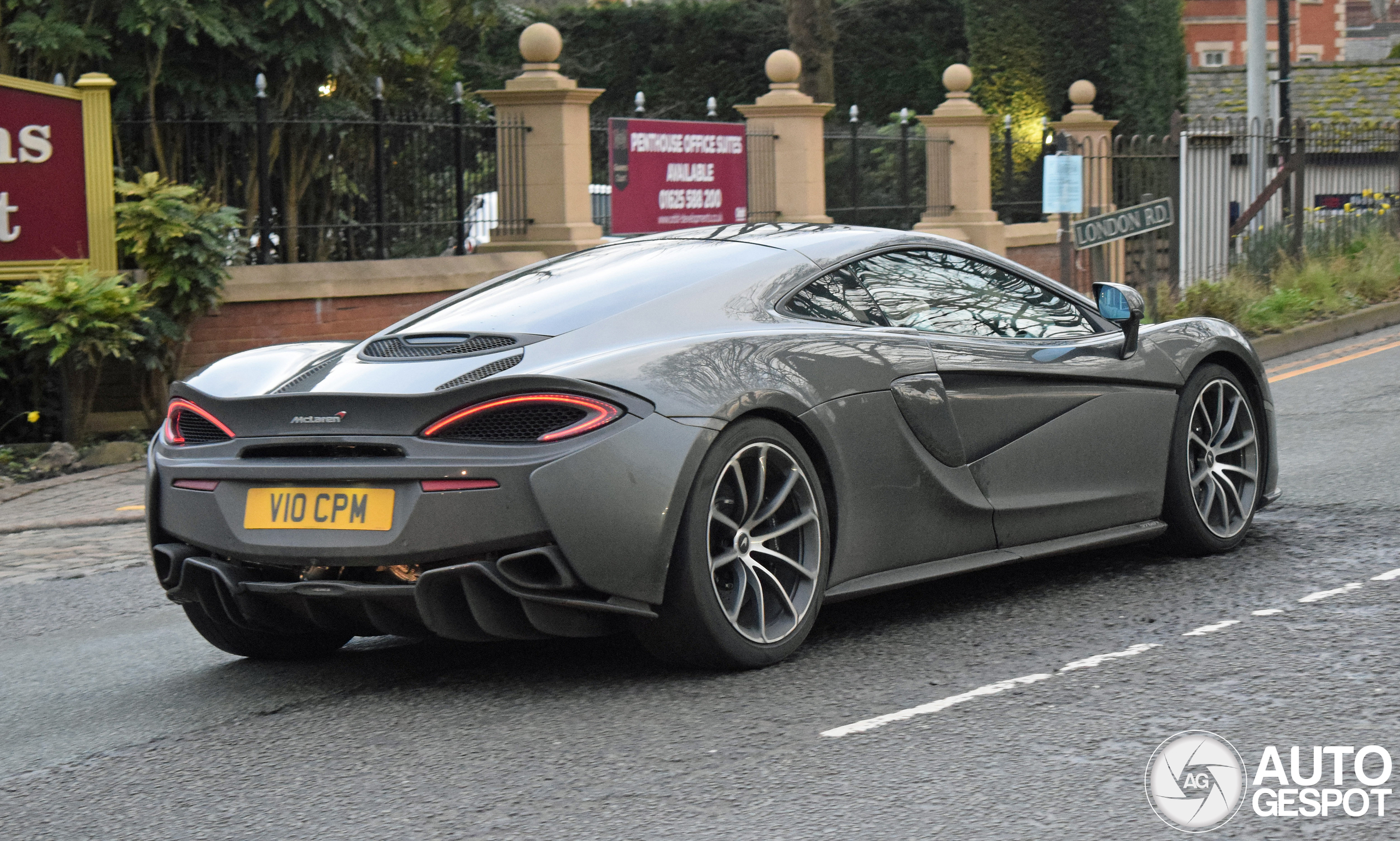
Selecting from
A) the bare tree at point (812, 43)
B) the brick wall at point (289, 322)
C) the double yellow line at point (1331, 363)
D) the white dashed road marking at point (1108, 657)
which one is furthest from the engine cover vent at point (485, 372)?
the bare tree at point (812, 43)

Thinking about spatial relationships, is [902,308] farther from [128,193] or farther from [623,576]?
[128,193]

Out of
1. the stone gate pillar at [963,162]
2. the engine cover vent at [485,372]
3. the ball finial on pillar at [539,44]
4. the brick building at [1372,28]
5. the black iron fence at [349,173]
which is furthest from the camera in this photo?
the brick building at [1372,28]

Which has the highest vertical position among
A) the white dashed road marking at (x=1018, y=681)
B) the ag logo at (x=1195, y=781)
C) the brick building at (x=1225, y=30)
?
the brick building at (x=1225, y=30)

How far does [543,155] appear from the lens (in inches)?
589

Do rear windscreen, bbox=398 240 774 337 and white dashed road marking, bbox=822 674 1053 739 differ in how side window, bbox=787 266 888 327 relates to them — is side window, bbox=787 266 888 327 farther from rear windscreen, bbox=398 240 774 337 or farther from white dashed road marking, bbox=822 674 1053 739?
white dashed road marking, bbox=822 674 1053 739

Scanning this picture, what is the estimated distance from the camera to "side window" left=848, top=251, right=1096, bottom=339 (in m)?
5.49

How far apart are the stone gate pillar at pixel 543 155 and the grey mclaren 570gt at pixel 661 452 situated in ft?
30.3

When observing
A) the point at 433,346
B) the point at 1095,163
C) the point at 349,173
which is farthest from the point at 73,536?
the point at 1095,163

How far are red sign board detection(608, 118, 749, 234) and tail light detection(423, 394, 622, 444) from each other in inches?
436

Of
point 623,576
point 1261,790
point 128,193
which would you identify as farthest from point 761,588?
point 128,193

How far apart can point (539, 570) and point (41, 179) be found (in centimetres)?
823

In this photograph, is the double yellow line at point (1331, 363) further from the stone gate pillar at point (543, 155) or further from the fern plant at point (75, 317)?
the fern plant at point (75, 317)

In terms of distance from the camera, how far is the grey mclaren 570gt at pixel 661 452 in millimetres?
4430

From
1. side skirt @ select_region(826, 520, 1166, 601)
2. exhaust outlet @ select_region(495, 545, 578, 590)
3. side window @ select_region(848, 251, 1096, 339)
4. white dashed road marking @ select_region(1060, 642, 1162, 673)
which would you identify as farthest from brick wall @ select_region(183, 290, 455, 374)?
white dashed road marking @ select_region(1060, 642, 1162, 673)
